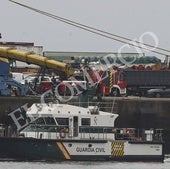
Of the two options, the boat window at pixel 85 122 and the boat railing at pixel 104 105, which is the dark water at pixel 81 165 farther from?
the boat railing at pixel 104 105

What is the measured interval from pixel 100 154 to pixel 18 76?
24050 millimetres

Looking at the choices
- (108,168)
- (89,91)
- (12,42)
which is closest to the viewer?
(108,168)

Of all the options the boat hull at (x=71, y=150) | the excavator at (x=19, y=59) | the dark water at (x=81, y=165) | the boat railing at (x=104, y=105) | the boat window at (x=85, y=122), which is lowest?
the dark water at (x=81, y=165)

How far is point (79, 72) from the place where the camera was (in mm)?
72438

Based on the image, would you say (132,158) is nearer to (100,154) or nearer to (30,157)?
(100,154)

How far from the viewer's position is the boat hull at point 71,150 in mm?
51531

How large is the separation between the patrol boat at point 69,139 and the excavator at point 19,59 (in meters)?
14.0

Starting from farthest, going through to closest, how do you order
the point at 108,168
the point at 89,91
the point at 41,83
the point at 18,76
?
the point at 18,76
the point at 41,83
the point at 89,91
the point at 108,168

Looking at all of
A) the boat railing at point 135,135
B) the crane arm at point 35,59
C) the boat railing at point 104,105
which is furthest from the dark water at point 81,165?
the crane arm at point 35,59

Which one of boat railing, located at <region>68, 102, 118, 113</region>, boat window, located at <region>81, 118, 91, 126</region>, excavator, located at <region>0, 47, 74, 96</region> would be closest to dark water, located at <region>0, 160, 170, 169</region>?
boat window, located at <region>81, 118, 91, 126</region>

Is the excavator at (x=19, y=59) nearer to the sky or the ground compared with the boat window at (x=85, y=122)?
nearer to the sky

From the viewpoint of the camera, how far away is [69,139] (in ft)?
169

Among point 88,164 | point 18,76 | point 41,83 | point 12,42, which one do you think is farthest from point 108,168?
point 12,42

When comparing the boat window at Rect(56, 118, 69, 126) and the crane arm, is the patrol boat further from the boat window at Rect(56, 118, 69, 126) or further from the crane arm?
the crane arm
